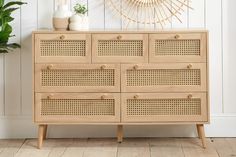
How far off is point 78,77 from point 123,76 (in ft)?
1.01

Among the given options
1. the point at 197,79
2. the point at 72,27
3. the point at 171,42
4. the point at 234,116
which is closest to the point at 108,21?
the point at 72,27

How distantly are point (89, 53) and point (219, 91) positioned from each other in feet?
3.51

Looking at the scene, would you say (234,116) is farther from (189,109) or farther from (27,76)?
(27,76)

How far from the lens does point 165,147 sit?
Result: 10.9 feet

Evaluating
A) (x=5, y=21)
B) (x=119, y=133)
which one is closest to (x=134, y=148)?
(x=119, y=133)

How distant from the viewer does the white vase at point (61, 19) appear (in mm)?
3367

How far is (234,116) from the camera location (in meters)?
3.62

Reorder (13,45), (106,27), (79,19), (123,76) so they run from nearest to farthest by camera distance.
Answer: (123,76), (79,19), (13,45), (106,27)

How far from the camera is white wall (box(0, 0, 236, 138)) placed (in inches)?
141

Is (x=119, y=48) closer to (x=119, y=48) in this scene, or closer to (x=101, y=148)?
(x=119, y=48)

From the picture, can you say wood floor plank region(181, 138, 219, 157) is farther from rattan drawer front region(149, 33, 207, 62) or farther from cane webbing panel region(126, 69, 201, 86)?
rattan drawer front region(149, 33, 207, 62)

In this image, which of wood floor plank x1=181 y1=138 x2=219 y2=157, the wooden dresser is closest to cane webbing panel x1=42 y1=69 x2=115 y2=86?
the wooden dresser

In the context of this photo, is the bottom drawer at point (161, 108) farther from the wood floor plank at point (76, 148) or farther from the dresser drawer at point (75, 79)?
the wood floor plank at point (76, 148)

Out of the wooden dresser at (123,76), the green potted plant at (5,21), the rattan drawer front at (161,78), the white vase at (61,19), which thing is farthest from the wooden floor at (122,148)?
the white vase at (61,19)
